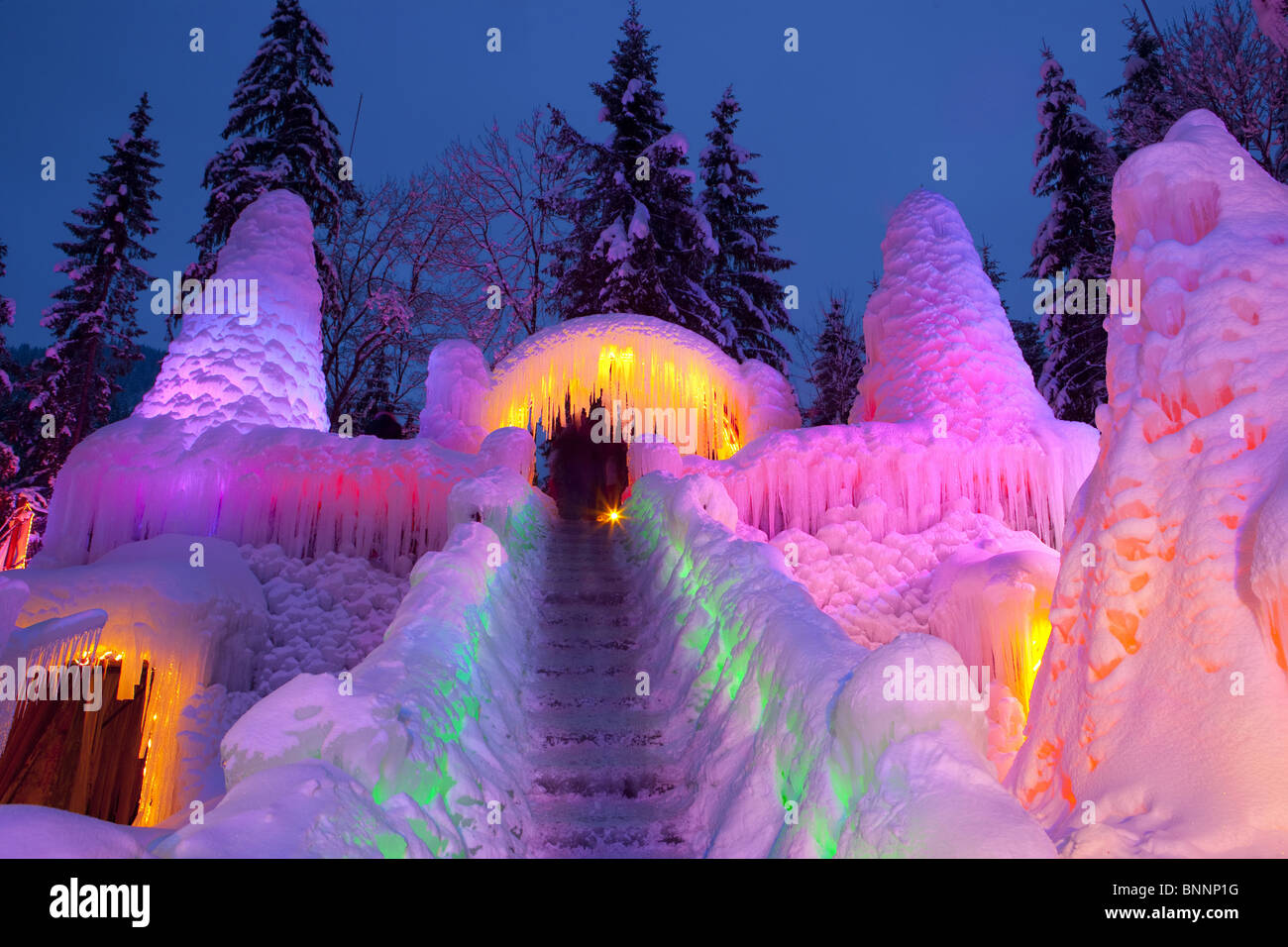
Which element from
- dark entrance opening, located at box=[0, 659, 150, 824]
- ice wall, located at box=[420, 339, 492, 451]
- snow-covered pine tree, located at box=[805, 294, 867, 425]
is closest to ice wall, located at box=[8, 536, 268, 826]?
dark entrance opening, located at box=[0, 659, 150, 824]

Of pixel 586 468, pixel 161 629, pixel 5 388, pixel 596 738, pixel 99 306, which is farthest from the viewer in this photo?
pixel 99 306

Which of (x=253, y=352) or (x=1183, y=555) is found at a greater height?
(x=253, y=352)

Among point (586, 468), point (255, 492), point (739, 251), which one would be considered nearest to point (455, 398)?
point (255, 492)

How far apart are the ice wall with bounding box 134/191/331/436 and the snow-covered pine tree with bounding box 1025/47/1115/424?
14.2 m

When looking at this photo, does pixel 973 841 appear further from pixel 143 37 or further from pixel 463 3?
pixel 463 3

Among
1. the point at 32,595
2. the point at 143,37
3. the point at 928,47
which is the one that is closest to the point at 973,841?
the point at 32,595

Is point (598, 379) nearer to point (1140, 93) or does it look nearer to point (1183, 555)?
point (1183, 555)

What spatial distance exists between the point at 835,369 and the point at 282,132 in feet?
54.8

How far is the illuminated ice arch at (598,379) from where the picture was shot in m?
11.9

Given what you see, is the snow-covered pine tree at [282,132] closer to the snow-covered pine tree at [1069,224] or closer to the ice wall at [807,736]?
the ice wall at [807,736]

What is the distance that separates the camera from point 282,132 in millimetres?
16125

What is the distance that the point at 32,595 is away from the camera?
6531 millimetres

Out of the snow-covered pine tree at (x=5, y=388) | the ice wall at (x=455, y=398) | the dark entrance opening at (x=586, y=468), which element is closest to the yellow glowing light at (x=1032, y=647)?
the ice wall at (x=455, y=398)
